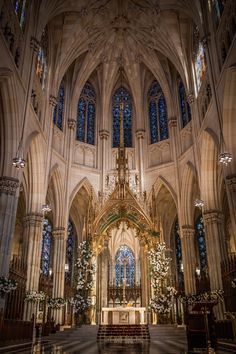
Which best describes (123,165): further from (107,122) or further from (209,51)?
(209,51)

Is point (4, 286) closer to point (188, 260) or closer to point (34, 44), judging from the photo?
point (34, 44)

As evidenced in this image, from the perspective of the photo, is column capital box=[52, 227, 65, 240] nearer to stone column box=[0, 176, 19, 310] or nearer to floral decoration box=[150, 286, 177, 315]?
floral decoration box=[150, 286, 177, 315]

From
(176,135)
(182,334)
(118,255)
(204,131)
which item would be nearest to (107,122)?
(176,135)

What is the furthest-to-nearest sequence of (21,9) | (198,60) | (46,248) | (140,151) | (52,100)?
(46,248), (140,151), (52,100), (198,60), (21,9)

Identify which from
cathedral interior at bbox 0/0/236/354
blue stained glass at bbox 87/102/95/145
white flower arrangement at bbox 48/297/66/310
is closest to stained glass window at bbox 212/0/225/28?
cathedral interior at bbox 0/0/236/354

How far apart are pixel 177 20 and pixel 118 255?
22652 millimetres

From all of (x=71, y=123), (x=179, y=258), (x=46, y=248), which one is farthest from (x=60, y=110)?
(x=179, y=258)

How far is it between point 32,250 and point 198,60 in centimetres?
1678

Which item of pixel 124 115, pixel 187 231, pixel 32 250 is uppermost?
pixel 124 115

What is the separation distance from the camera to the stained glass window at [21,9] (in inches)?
715

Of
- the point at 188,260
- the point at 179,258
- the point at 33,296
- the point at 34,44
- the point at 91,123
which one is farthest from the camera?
the point at 91,123

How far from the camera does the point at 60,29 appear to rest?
86.2 feet

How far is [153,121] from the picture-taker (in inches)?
1210

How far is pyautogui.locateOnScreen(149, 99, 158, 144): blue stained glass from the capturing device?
98.3 feet
